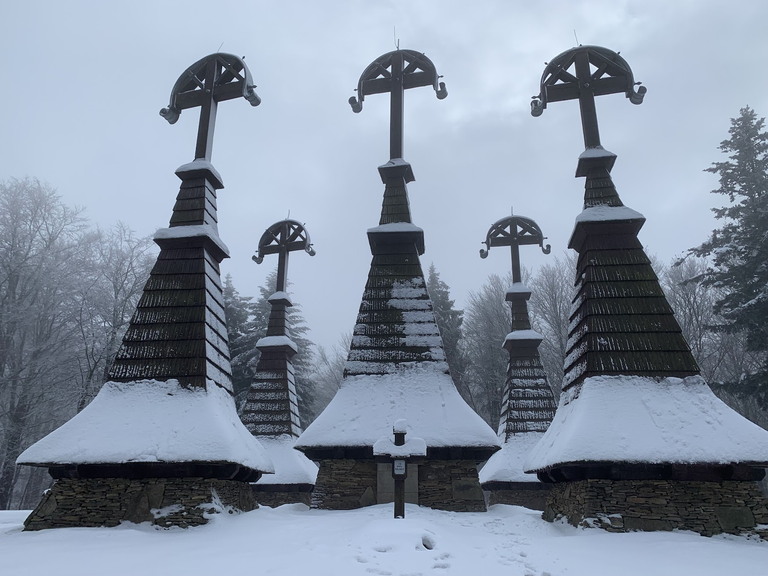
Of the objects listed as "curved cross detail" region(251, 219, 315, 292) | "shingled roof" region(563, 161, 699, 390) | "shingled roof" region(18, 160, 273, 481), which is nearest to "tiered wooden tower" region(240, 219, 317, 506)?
"curved cross detail" region(251, 219, 315, 292)

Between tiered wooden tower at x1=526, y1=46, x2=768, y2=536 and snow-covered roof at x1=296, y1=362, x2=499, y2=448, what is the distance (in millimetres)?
1502

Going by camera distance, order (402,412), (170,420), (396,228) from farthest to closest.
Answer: (396,228)
(402,412)
(170,420)

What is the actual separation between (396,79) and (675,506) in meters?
12.3

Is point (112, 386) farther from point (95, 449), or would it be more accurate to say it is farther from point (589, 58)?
point (589, 58)

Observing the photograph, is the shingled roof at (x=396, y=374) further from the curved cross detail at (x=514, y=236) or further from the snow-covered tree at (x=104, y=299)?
the snow-covered tree at (x=104, y=299)

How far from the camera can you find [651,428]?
310 inches

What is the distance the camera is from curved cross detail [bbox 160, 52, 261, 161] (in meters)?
12.9

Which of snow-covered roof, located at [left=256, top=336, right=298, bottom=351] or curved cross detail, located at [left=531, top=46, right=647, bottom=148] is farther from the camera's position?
snow-covered roof, located at [left=256, top=336, right=298, bottom=351]

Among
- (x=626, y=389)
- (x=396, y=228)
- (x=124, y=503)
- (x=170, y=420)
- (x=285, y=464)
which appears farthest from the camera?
(x=285, y=464)

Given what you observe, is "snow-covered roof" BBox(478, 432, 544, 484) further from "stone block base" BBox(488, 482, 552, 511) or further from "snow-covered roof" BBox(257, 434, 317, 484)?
"snow-covered roof" BBox(257, 434, 317, 484)

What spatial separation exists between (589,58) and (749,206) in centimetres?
977

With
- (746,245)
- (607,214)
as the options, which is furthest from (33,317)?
(746,245)

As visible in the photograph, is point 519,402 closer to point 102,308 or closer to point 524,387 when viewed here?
point 524,387

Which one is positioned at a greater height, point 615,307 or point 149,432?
point 615,307
